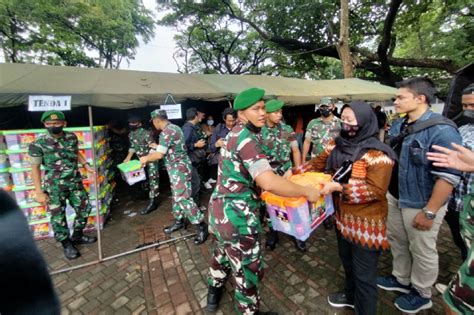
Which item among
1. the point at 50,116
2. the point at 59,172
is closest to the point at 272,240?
the point at 59,172

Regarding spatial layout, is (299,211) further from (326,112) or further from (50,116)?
(50,116)

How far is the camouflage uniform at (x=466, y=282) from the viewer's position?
1.28m

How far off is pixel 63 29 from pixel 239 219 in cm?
1675

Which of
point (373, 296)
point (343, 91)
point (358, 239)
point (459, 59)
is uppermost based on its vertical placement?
point (459, 59)

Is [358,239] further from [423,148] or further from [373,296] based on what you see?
[423,148]

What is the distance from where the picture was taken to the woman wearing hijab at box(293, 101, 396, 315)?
1.78m

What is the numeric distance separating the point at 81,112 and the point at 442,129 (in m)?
7.38

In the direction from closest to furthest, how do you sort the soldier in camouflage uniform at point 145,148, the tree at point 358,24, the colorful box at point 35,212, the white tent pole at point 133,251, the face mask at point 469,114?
1. the face mask at point 469,114
2. the white tent pole at point 133,251
3. the colorful box at point 35,212
4. the soldier in camouflage uniform at point 145,148
5. the tree at point 358,24

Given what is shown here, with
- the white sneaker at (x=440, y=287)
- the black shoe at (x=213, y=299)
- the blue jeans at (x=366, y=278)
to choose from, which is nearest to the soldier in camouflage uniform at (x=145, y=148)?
the black shoe at (x=213, y=299)

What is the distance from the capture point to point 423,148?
198 cm

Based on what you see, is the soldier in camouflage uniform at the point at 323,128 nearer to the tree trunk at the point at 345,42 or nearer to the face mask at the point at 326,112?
the face mask at the point at 326,112

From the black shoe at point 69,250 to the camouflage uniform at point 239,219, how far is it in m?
2.83

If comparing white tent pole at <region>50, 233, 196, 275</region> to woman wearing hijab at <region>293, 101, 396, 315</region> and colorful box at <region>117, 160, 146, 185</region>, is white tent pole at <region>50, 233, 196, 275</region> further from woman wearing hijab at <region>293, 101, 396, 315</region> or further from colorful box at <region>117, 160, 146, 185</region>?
woman wearing hijab at <region>293, 101, 396, 315</region>

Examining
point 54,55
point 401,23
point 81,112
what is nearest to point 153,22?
point 54,55
